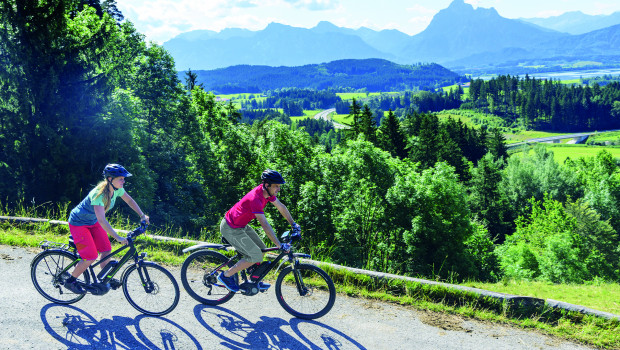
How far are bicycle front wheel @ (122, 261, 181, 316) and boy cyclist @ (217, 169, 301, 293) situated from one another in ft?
2.81

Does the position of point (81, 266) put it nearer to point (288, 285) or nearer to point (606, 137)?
point (288, 285)

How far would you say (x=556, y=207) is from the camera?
47500 mm


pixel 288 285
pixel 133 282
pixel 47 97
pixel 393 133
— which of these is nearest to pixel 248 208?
pixel 288 285

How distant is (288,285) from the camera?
711 cm

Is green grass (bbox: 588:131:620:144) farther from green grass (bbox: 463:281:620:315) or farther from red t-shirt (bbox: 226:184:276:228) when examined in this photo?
red t-shirt (bbox: 226:184:276:228)

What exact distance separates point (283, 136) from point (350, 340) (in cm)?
2692

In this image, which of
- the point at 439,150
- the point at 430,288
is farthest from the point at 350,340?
the point at 439,150

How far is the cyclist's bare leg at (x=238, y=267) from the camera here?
6891 mm

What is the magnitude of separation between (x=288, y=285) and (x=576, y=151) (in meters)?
137

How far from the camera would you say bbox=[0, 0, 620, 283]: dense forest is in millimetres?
14516

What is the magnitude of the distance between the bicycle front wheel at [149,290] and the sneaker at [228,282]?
0.73 m

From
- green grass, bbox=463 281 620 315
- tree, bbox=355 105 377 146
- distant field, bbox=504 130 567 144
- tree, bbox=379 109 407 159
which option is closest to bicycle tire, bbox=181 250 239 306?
green grass, bbox=463 281 620 315

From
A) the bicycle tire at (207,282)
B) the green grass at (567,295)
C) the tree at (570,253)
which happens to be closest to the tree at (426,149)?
the tree at (570,253)

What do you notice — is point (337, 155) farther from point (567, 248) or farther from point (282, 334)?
point (282, 334)
